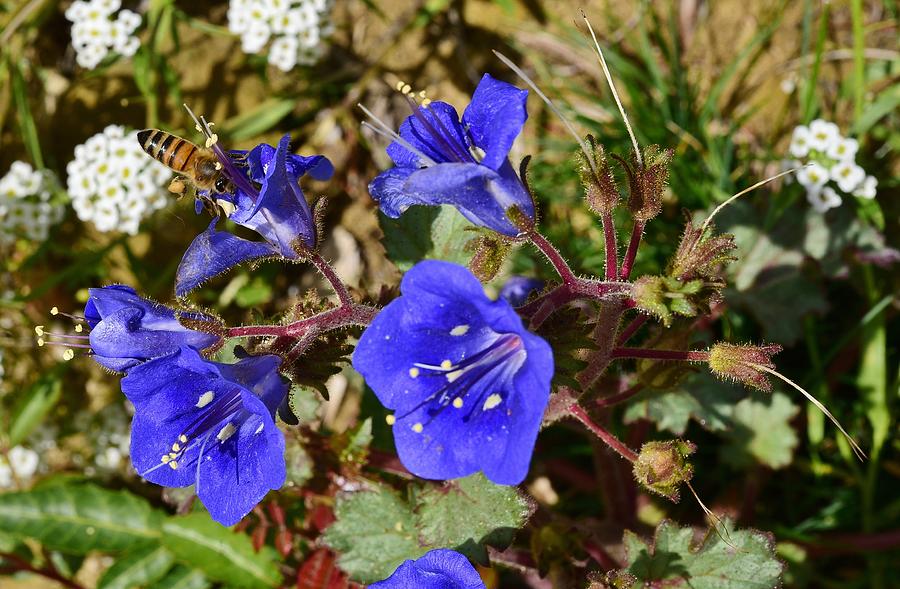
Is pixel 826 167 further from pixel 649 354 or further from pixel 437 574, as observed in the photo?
pixel 437 574

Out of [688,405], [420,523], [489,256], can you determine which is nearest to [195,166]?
[489,256]

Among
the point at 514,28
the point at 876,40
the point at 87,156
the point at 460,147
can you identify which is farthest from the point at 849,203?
the point at 87,156

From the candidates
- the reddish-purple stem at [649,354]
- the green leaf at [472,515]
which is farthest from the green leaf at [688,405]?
the green leaf at [472,515]

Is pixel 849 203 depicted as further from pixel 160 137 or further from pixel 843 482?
pixel 160 137

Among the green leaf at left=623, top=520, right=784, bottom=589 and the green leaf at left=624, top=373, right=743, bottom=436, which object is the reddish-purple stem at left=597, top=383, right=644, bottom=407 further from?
the green leaf at left=623, top=520, right=784, bottom=589

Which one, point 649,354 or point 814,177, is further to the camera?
point 814,177

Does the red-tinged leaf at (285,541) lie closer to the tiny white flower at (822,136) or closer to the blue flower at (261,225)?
the blue flower at (261,225)
